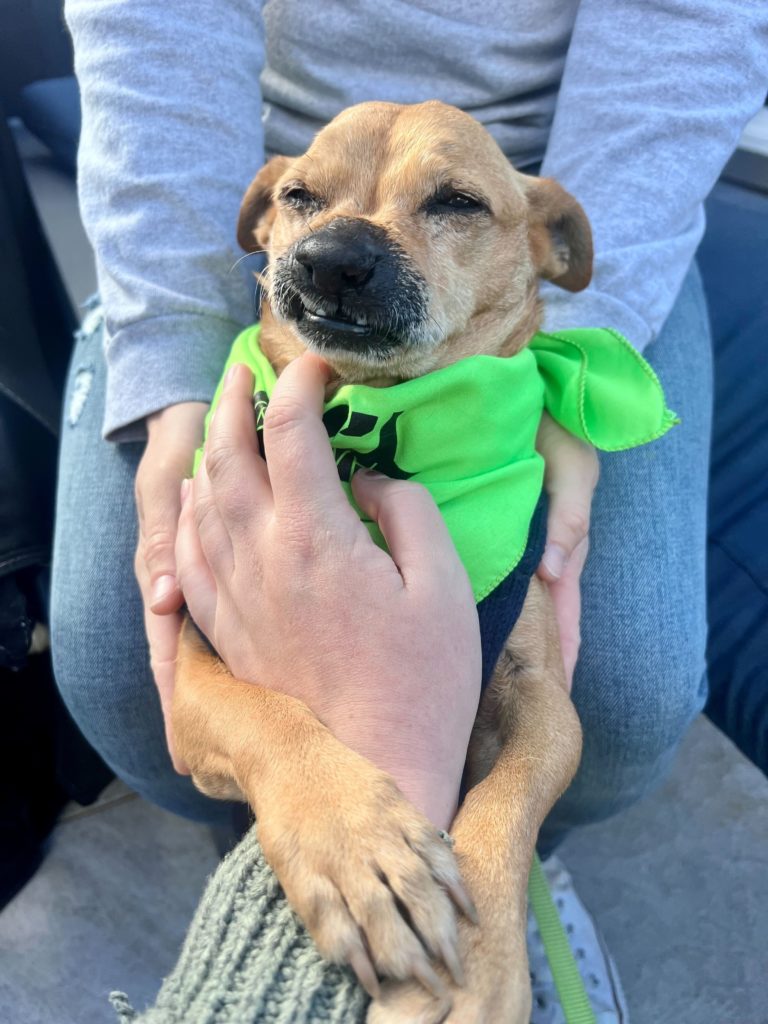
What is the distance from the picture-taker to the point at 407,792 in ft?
3.25

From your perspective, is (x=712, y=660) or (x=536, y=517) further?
(x=712, y=660)

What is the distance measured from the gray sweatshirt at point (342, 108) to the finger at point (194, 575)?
0.34m

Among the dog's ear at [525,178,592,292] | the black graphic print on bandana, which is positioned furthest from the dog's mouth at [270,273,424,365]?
the dog's ear at [525,178,592,292]

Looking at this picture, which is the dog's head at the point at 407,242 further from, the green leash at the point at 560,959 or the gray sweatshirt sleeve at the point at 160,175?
the green leash at the point at 560,959

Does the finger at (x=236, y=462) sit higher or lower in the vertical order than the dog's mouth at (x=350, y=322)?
lower

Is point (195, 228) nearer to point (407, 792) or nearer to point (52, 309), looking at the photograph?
point (52, 309)

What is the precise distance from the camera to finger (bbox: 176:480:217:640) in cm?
125

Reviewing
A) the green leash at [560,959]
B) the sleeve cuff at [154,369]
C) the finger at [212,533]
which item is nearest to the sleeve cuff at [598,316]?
the sleeve cuff at [154,369]

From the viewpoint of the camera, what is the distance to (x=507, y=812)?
1.07 meters

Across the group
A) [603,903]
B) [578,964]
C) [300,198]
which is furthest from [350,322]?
[603,903]

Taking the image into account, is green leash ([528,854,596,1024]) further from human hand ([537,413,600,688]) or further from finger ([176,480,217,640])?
finger ([176,480,217,640])

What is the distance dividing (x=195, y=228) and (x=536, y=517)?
3.16 ft

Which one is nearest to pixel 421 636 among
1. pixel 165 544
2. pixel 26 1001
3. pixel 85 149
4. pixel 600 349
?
pixel 165 544

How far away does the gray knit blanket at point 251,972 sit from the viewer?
817 millimetres
